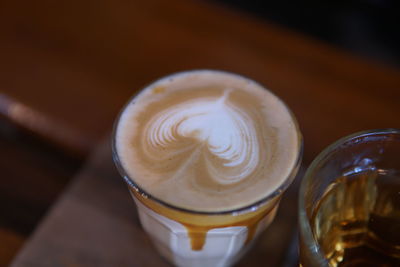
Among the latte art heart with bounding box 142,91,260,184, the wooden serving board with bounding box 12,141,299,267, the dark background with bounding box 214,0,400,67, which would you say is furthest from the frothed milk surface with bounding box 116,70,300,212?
the dark background with bounding box 214,0,400,67

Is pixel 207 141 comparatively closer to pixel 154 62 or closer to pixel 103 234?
pixel 103 234

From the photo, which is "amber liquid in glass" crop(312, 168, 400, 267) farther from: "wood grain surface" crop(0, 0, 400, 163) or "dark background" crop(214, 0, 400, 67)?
"dark background" crop(214, 0, 400, 67)

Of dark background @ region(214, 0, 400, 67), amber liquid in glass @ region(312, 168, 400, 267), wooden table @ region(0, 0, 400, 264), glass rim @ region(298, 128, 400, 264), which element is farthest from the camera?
dark background @ region(214, 0, 400, 67)

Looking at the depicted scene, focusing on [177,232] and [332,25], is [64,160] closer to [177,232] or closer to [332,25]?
[177,232]

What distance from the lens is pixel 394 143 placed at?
0.55 m

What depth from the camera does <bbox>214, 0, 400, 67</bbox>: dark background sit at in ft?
3.87

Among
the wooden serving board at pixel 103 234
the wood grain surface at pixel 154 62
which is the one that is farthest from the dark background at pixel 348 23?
the wooden serving board at pixel 103 234

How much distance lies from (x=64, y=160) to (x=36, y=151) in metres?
0.06

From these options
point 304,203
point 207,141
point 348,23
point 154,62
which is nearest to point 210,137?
point 207,141

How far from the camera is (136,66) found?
2.95 feet

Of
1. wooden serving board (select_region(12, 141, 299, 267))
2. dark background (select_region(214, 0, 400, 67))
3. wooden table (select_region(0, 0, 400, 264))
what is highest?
dark background (select_region(214, 0, 400, 67))

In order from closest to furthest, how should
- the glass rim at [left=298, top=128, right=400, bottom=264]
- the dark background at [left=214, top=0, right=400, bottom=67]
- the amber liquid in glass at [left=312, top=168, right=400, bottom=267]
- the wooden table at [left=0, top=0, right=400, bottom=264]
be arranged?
the glass rim at [left=298, top=128, right=400, bottom=264] → the amber liquid in glass at [left=312, top=168, right=400, bottom=267] → the wooden table at [left=0, top=0, right=400, bottom=264] → the dark background at [left=214, top=0, right=400, bottom=67]

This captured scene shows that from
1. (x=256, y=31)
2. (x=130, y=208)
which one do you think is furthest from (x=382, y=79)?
(x=130, y=208)

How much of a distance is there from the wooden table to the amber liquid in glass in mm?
173
